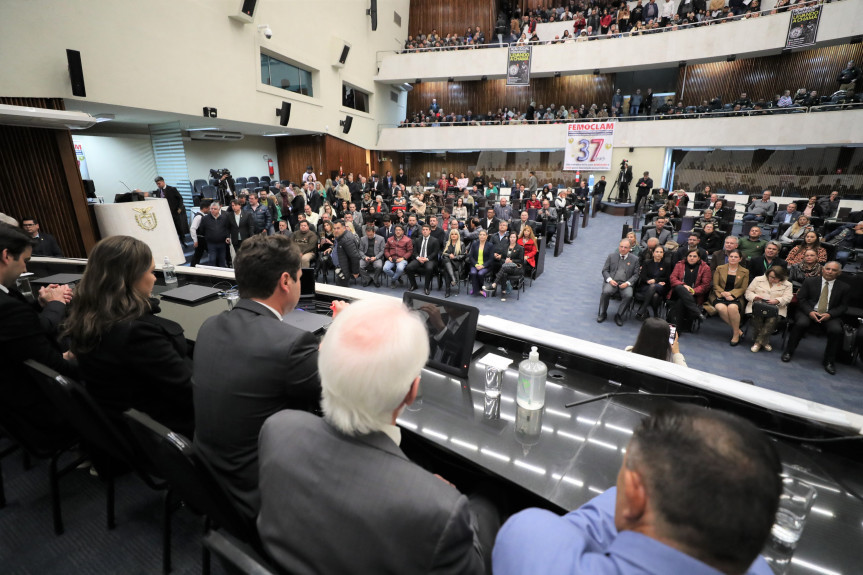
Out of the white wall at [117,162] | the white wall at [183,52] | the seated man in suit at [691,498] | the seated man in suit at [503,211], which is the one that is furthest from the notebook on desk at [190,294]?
the white wall at [117,162]

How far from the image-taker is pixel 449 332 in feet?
6.27

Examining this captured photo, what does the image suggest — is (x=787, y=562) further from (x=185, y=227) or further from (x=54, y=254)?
Answer: (x=185, y=227)

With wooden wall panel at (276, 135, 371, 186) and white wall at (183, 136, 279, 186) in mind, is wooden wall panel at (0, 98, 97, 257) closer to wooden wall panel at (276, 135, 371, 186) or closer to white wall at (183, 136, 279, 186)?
white wall at (183, 136, 279, 186)

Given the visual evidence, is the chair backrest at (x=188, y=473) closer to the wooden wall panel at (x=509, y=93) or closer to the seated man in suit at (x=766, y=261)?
the seated man in suit at (x=766, y=261)

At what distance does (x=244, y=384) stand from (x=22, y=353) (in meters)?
1.35

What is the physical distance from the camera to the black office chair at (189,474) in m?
1.19

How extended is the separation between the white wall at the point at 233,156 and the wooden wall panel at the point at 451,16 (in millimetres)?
9008

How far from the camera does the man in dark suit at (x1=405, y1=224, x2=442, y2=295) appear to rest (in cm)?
643

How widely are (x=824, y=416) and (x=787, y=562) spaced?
659mm

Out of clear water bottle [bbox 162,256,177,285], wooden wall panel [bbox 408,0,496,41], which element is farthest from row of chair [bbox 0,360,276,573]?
wooden wall panel [bbox 408,0,496,41]

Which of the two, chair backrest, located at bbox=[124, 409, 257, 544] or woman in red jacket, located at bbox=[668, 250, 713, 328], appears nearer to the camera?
chair backrest, located at bbox=[124, 409, 257, 544]

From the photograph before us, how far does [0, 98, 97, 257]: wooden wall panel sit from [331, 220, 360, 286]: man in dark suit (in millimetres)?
4291

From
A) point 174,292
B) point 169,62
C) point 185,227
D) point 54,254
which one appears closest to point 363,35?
point 169,62

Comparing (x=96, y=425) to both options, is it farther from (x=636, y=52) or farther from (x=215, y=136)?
(x=636, y=52)
